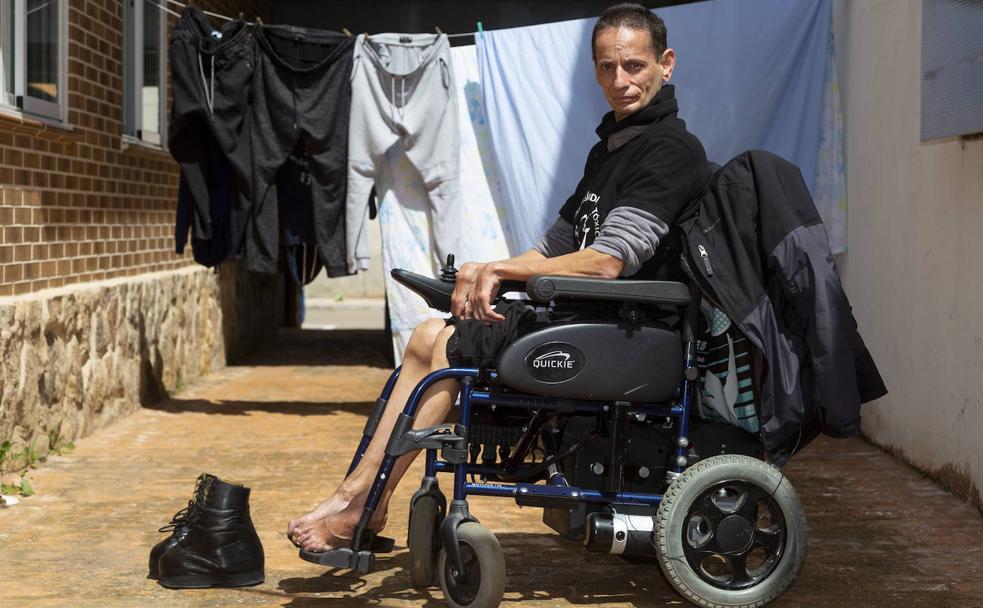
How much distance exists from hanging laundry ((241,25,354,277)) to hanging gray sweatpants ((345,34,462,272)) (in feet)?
0.28

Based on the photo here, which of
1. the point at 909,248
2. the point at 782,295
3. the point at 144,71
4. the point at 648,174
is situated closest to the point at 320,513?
the point at 648,174

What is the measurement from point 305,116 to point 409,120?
569mm

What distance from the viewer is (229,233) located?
279 inches

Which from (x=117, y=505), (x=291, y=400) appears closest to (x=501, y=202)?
(x=291, y=400)

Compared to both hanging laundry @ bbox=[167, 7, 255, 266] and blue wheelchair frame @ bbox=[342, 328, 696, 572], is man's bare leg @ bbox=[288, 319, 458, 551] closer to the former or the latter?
blue wheelchair frame @ bbox=[342, 328, 696, 572]

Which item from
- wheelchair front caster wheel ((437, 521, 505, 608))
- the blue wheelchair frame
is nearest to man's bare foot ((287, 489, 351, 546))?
the blue wheelchair frame

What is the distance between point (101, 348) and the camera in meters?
6.67

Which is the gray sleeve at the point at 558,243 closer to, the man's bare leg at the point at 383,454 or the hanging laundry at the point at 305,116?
the man's bare leg at the point at 383,454

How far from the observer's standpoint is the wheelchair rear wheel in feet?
11.0

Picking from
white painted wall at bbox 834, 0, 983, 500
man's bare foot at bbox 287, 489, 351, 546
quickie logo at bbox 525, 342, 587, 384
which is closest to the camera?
quickie logo at bbox 525, 342, 587, 384

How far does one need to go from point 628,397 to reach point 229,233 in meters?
4.16

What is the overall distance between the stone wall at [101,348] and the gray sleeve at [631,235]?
299 cm

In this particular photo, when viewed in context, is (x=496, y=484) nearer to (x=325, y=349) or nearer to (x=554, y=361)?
(x=554, y=361)

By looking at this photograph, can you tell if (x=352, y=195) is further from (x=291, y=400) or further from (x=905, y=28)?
(x=905, y=28)
